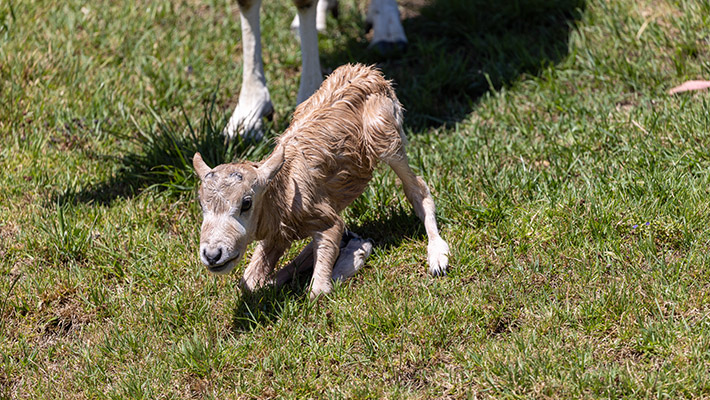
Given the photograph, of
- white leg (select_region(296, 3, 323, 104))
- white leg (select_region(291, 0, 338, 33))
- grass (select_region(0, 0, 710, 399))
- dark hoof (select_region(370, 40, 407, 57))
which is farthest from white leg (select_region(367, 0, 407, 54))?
white leg (select_region(296, 3, 323, 104))

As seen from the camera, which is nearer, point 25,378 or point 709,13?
point 25,378

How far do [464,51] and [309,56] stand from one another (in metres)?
1.64

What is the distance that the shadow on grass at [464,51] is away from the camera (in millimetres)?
6062

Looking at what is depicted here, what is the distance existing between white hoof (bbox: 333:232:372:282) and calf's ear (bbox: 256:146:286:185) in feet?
2.26

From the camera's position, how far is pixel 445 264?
4031 millimetres

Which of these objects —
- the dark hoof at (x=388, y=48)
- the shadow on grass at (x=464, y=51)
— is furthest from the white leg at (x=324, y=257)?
Answer: the dark hoof at (x=388, y=48)

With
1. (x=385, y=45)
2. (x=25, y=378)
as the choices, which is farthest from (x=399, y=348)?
(x=385, y=45)

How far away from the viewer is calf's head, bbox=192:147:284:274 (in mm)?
3408

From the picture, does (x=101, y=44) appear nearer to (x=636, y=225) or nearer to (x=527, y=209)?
(x=527, y=209)

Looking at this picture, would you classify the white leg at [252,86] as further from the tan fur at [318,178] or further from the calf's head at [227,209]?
the calf's head at [227,209]

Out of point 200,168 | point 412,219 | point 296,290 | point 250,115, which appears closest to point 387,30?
point 250,115

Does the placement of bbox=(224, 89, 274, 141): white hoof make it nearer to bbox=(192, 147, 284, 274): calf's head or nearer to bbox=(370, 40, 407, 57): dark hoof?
bbox=(370, 40, 407, 57): dark hoof

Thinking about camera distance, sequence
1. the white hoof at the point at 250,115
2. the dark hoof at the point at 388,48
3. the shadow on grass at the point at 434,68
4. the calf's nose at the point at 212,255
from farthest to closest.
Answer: the dark hoof at the point at 388,48 → the white hoof at the point at 250,115 → the shadow on grass at the point at 434,68 → the calf's nose at the point at 212,255

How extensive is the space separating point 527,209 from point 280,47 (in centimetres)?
319
